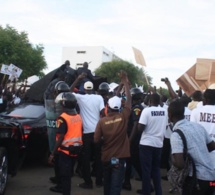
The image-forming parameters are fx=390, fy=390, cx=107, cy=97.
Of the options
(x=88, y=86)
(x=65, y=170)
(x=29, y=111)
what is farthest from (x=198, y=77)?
(x=65, y=170)

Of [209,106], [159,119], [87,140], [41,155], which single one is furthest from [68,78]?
[209,106]

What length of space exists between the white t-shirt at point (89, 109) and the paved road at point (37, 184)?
3.58ft

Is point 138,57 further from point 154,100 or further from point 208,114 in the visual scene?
point 208,114

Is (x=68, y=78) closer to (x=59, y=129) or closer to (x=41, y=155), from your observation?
(x=41, y=155)

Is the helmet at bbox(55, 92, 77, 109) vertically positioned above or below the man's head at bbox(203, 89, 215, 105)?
below

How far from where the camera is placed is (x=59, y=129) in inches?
212

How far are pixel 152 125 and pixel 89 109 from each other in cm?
143

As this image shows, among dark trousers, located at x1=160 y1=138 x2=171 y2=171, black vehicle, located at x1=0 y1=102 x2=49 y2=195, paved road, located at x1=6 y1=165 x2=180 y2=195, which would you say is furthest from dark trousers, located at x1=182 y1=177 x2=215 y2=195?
dark trousers, located at x1=160 y1=138 x2=171 y2=171

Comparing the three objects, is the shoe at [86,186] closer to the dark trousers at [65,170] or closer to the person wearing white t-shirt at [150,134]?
the person wearing white t-shirt at [150,134]

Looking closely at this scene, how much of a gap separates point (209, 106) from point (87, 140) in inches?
115

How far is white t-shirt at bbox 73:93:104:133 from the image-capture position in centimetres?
702

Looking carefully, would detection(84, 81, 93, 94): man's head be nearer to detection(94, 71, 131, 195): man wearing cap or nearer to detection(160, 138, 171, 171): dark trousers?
detection(94, 71, 131, 195): man wearing cap

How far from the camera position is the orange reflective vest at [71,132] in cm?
543

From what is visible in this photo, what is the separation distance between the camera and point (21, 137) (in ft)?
21.6
